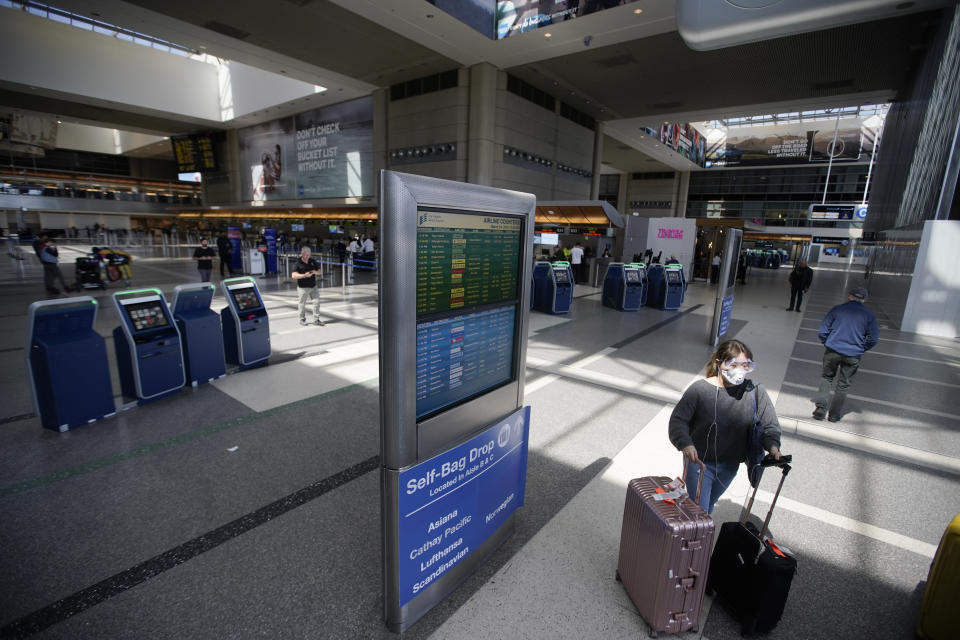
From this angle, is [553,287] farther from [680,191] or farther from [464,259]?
[680,191]

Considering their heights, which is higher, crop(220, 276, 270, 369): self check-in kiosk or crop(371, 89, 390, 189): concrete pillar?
crop(371, 89, 390, 189): concrete pillar

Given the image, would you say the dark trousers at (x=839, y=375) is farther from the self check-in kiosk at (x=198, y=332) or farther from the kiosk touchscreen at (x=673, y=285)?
the kiosk touchscreen at (x=673, y=285)

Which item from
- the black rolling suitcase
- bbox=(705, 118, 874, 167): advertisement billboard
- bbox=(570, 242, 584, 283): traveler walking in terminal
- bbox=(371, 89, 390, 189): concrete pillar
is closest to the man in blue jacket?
the black rolling suitcase

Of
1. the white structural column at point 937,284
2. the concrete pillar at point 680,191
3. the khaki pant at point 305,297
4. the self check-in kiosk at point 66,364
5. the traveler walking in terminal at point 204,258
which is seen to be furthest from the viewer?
the concrete pillar at point 680,191

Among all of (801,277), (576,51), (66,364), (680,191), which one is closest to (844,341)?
(66,364)

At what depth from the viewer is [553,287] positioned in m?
11.0

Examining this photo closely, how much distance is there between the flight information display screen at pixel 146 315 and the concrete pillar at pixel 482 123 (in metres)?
12.4

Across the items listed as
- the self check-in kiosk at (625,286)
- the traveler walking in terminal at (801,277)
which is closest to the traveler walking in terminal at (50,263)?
the self check-in kiosk at (625,286)

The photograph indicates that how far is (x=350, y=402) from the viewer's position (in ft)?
17.0

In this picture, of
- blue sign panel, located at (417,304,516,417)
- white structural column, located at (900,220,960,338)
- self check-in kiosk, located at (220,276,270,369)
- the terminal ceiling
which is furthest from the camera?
the terminal ceiling

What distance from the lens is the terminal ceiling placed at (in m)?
12.4

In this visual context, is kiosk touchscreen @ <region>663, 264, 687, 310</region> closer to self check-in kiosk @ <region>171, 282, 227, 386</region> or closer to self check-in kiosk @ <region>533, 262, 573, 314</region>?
self check-in kiosk @ <region>533, 262, 573, 314</region>

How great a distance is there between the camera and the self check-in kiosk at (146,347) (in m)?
4.73

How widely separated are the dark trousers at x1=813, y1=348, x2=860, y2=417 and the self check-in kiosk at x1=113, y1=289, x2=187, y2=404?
7501 millimetres
